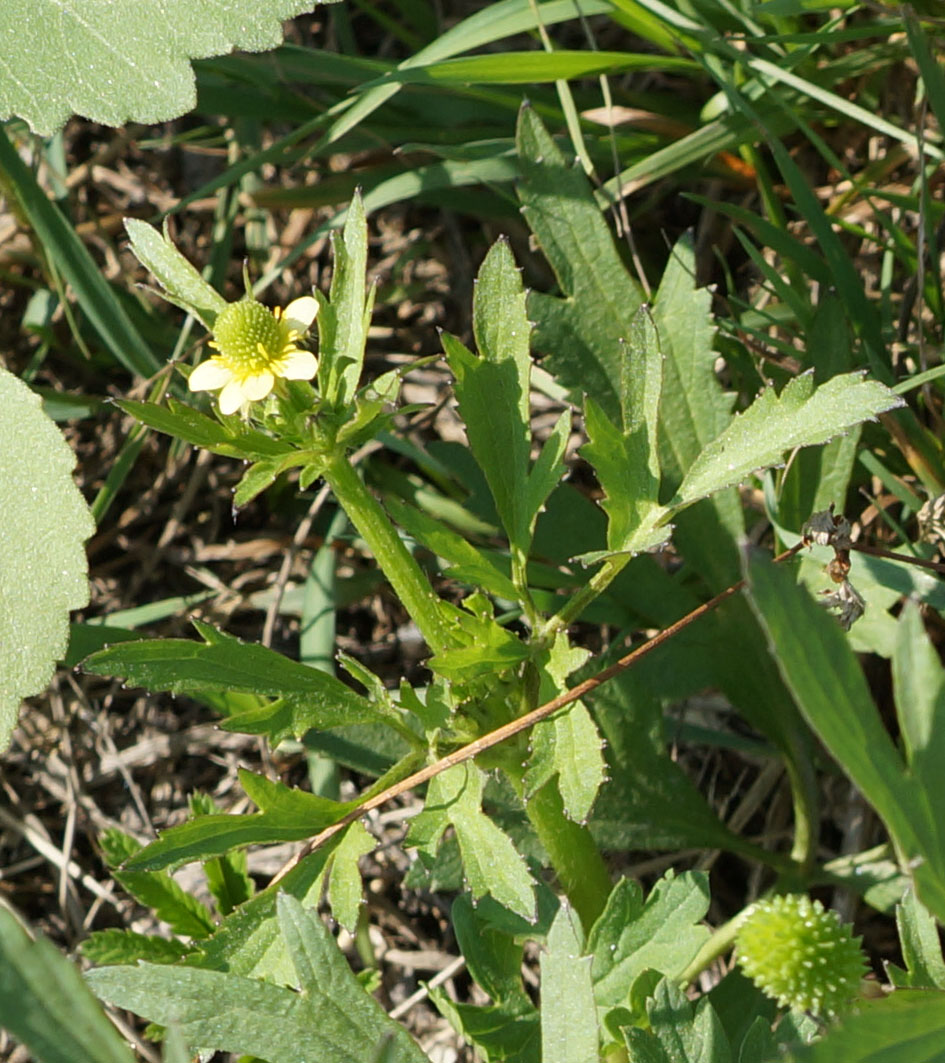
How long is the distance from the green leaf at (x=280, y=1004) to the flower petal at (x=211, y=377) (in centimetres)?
69

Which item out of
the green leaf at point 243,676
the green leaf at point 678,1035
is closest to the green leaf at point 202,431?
the green leaf at point 243,676

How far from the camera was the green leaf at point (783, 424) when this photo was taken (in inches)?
64.8

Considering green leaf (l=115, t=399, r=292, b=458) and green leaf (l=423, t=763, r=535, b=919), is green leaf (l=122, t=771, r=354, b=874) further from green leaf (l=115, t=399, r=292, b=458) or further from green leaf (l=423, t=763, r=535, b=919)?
green leaf (l=115, t=399, r=292, b=458)

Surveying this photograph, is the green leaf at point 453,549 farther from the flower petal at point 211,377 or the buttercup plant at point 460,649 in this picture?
the flower petal at point 211,377

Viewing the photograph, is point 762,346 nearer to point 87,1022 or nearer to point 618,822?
point 618,822

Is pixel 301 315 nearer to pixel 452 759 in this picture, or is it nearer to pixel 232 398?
pixel 232 398

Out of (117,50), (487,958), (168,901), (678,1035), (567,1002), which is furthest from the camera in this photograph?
(168,901)

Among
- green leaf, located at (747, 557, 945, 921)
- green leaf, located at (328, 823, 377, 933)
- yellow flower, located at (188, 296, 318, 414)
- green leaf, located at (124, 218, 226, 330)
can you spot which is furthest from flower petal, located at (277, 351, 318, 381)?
green leaf, located at (747, 557, 945, 921)

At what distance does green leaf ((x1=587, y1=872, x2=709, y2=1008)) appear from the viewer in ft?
5.97

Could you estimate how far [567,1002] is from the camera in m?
1.55

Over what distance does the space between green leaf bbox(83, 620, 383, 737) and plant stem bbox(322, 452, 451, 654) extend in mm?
140

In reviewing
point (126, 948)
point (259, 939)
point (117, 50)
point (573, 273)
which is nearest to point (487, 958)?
point (259, 939)

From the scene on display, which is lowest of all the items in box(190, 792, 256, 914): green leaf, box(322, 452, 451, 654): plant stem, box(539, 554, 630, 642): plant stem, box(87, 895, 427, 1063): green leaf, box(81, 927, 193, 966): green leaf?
box(81, 927, 193, 966): green leaf

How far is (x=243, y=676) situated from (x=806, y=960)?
835mm
